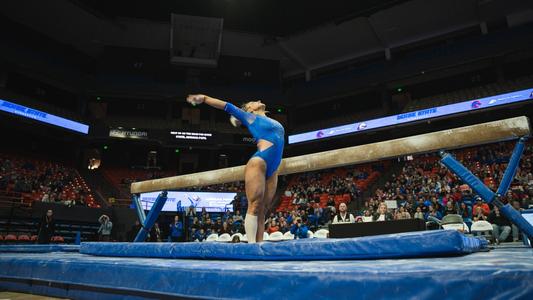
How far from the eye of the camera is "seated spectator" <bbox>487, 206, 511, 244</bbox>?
825 centimetres

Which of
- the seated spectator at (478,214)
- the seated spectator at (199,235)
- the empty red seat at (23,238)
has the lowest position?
the empty red seat at (23,238)

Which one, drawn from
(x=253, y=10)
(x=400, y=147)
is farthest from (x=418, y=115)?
(x=400, y=147)

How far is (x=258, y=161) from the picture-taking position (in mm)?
3387

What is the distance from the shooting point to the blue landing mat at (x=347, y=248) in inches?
84.8

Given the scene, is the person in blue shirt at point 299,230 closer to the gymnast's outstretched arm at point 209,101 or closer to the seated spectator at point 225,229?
the seated spectator at point 225,229

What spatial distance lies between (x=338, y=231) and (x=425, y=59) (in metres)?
17.4

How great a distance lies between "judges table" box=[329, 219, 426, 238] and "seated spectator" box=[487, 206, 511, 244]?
394cm

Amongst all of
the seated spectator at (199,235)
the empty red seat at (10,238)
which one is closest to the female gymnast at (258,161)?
the seated spectator at (199,235)

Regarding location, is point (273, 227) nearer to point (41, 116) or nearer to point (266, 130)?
point (266, 130)

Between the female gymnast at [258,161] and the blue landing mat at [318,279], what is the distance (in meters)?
1.04

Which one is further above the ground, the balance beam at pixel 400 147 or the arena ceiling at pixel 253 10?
the arena ceiling at pixel 253 10

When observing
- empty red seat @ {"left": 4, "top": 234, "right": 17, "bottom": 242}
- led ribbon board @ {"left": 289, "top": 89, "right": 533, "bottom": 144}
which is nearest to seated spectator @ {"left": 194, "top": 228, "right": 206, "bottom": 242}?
empty red seat @ {"left": 4, "top": 234, "right": 17, "bottom": 242}

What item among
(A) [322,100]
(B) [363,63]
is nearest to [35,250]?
(A) [322,100]

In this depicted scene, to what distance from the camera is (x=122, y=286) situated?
272cm
